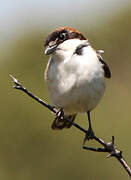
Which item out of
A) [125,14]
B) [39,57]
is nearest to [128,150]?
[39,57]

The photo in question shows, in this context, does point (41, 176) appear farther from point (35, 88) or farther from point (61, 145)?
point (35, 88)

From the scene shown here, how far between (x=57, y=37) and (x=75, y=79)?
43 cm

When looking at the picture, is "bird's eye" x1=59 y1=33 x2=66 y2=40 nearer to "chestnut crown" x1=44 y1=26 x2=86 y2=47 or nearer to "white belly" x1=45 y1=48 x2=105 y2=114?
"chestnut crown" x1=44 y1=26 x2=86 y2=47

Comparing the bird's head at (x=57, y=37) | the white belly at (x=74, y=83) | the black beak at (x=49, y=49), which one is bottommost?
the white belly at (x=74, y=83)

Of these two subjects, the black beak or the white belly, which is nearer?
the black beak

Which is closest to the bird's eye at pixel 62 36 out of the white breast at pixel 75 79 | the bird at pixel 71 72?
the bird at pixel 71 72

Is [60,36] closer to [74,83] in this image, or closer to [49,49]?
[49,49]

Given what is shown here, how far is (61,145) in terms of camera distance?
15.8 m

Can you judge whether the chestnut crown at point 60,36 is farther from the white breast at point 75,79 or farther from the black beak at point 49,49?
the white breast at point 75,79

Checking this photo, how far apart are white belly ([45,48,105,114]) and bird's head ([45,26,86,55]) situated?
0.22 meters

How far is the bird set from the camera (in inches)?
293

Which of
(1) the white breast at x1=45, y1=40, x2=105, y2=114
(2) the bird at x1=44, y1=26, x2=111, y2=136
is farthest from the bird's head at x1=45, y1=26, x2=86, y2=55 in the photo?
(1) the white breast at x1=45, y1=40, x2=105, y2=114

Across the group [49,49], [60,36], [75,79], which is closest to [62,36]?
[60,36]

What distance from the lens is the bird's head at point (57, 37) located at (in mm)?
7254
